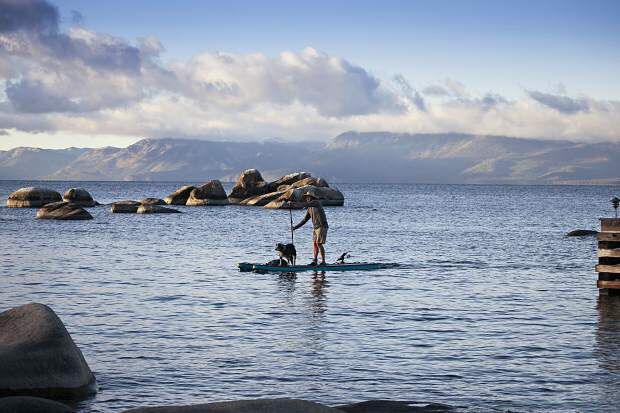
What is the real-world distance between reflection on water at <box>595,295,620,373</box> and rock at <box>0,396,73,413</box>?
9.88 meters

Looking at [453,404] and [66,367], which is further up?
[66,367]

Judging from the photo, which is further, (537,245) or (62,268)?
(537,245)

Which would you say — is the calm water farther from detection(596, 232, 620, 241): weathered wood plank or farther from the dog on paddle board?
detection(596, 232, 620, 241): weathered wood plank

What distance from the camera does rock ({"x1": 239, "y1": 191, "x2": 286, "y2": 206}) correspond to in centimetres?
9594

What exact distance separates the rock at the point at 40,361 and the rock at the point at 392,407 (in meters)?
3.91

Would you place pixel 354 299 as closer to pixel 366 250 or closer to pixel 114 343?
pixel 114 343

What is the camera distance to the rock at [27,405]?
30.7 ft

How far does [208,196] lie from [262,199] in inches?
241

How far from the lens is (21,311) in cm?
1366

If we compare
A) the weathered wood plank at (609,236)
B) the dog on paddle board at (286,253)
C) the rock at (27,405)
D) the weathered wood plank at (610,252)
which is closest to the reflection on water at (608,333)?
the weathered wood plank at (610,252)

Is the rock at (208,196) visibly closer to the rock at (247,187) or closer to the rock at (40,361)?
the rock at (247,187)

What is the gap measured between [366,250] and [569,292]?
19.5 meters

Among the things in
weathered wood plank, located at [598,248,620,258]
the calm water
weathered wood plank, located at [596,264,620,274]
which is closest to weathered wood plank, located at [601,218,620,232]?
weathered wood plank, located at [598,248,620,258]

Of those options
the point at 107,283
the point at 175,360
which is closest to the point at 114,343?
the point at 175,360
